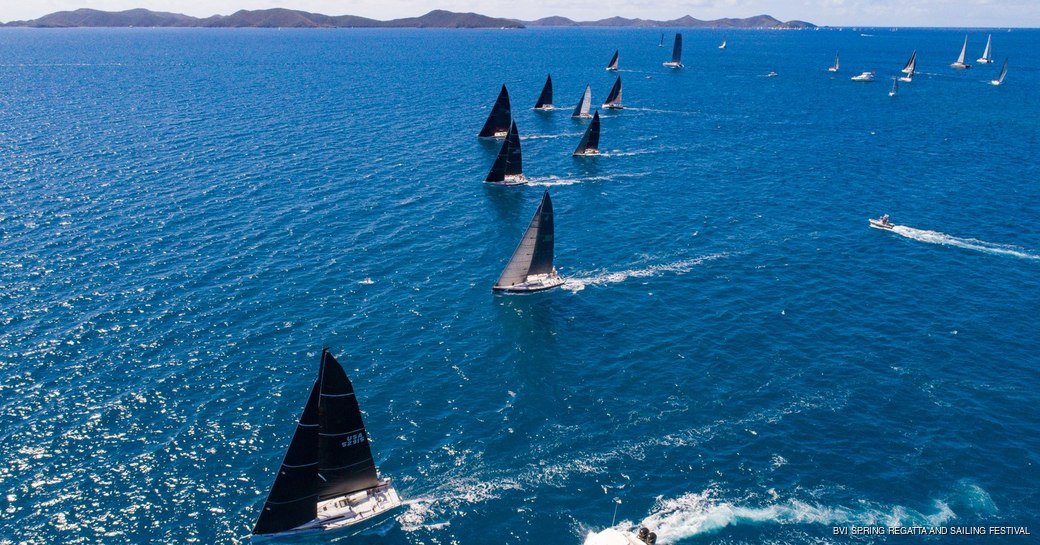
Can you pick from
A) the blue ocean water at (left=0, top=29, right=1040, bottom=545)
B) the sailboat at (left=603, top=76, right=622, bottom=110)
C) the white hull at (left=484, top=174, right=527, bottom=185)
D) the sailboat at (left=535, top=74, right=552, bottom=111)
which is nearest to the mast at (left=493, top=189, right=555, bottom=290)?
the blue ocean water at (left=0, top=29, right=1040, bottom=545)

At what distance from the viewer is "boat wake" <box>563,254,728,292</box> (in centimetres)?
8112

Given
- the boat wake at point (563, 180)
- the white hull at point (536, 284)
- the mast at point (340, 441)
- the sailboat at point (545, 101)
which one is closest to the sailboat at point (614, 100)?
the sailboat at point (545, 101)

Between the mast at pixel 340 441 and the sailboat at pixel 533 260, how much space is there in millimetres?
34950

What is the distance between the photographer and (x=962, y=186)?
4766 inches

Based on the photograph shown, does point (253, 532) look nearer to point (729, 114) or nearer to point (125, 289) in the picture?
point (125, 289)

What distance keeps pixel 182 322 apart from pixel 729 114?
161615 mm

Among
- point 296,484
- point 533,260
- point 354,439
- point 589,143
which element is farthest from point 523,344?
point 589,143

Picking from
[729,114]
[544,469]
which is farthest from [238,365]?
[729,114]

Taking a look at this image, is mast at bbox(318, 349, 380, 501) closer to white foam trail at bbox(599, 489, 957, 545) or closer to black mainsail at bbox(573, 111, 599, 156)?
white foam trail at bbox(599, 489, 957, 545)

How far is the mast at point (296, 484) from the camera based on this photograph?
4200 centimetres

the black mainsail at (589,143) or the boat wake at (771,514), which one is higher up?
the black mainsail at (589,143)

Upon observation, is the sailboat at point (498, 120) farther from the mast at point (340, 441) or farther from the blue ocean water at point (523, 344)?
the mast at point (340, 441)

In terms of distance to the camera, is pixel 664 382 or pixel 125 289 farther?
pixel 125 289

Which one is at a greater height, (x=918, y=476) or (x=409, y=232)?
(x=409, y=232)
